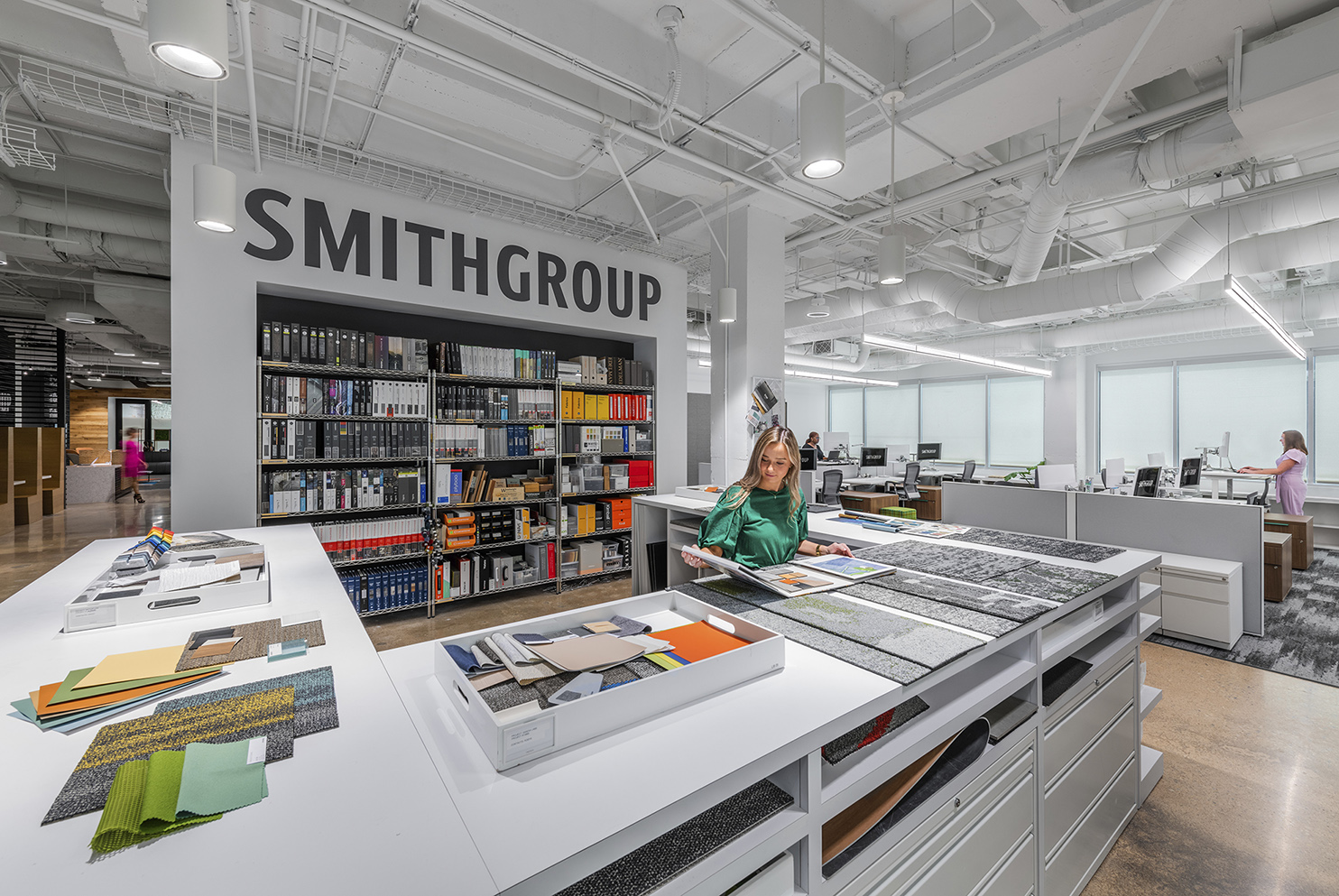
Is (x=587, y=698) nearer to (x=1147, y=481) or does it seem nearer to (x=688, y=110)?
(x=688, y=110)

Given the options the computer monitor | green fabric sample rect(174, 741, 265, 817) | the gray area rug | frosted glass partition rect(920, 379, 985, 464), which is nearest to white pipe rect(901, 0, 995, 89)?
green fabric sample rect(174, 741, 265, 817)

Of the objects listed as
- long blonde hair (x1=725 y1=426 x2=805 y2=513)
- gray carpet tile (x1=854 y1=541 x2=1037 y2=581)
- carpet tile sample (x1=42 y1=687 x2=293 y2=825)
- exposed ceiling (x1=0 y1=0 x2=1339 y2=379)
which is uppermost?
exposed ceiling (x1=0 y1=0 x2=1339 y2=379)

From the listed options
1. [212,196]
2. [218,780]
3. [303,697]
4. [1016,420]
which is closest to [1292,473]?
[1016,420]

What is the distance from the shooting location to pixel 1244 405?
1018cm

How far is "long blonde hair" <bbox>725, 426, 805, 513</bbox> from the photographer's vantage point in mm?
2340

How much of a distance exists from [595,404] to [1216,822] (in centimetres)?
478

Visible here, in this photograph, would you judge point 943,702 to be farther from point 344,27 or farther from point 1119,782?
point 344,27

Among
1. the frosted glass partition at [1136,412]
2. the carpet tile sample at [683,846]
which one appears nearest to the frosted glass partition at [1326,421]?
the frosted glass partition at [1136,412]

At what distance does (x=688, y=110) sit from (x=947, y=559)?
116 inches

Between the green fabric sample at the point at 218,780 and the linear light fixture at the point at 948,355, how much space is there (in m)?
8.93

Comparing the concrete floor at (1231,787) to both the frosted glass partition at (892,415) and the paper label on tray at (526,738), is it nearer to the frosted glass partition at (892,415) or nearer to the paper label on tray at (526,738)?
the paper label on tray at (526,738)

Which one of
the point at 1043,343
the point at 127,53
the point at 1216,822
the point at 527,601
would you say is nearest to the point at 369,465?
the point at 527,601

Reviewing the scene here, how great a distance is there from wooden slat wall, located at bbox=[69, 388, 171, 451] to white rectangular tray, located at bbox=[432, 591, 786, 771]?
70.2 feet

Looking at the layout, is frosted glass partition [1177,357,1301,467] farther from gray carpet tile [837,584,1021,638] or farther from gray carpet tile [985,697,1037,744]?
gray carpet tile [837,584,1021,638]
